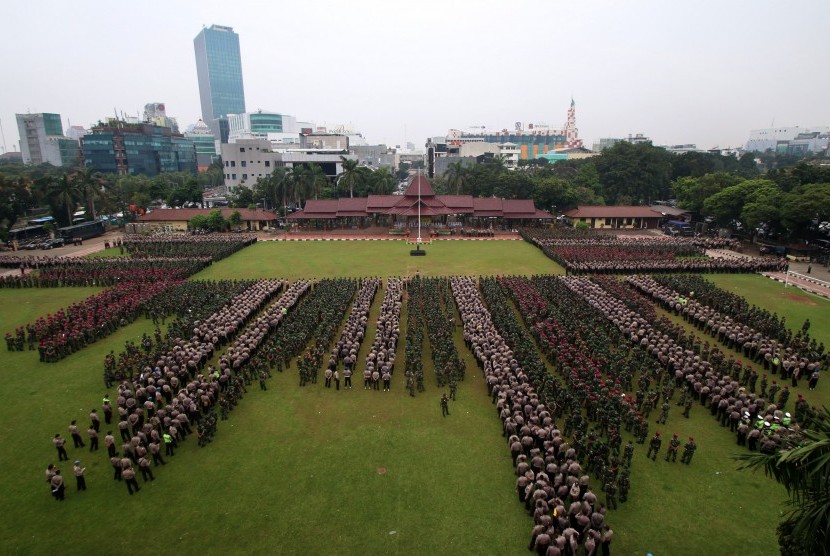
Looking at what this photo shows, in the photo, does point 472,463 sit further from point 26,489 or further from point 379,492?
point 26,489

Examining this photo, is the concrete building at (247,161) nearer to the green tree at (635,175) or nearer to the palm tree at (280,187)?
the palm tree at (280,187)

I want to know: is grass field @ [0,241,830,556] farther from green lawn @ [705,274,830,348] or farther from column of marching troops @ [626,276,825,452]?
green lawn @ [705,274,830,348]

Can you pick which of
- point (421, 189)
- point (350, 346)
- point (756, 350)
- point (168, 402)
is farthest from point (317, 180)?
point (756, 350)

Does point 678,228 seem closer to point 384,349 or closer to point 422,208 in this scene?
point 422,208

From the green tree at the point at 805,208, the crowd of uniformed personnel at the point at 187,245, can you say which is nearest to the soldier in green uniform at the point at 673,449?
the crowd of uniformed personnel at the point at 187,245

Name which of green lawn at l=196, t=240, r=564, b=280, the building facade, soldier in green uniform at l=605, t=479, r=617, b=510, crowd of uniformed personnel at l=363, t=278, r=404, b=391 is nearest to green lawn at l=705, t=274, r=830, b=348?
green lawn at l=196, t=240, r=564, b=280
